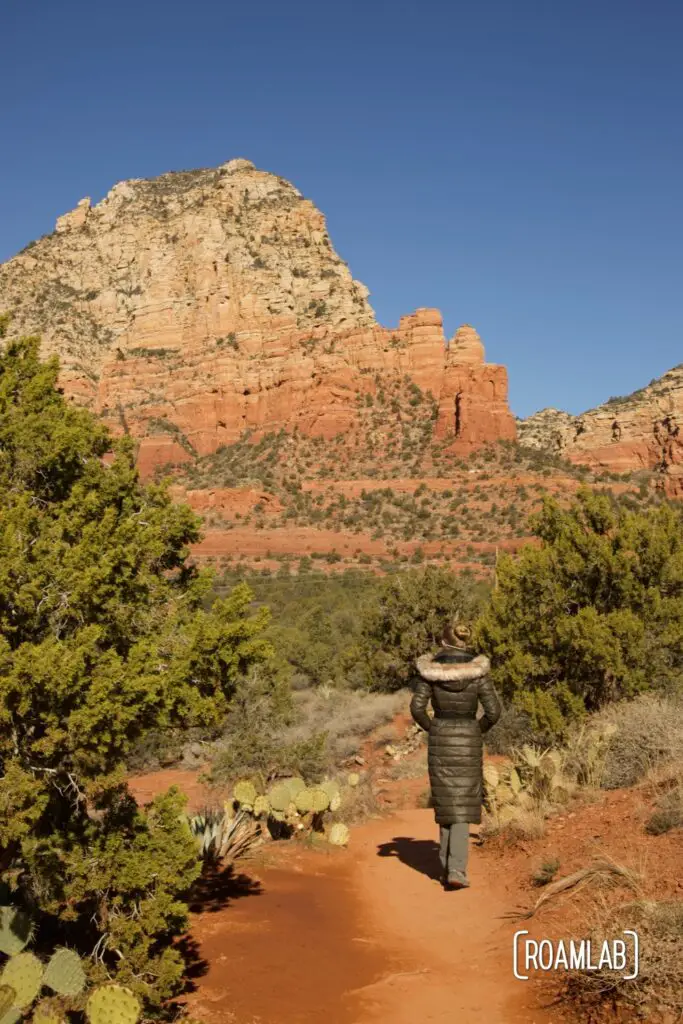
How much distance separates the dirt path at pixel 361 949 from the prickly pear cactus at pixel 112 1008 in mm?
895

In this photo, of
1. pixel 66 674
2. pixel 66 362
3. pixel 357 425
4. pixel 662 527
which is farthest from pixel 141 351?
pixel 66 674

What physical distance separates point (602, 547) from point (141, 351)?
97992 mm

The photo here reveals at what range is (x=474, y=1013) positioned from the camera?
5.04 metres

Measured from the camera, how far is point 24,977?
493 centimetres

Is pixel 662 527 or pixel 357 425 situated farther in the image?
pixel 357 425

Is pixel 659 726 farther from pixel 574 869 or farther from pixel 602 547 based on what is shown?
pixel 602 547

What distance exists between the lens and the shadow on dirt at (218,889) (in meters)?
7.82

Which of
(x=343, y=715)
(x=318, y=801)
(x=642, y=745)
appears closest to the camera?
(x=642, y=745)

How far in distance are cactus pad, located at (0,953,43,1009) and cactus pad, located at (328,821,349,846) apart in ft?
18.0

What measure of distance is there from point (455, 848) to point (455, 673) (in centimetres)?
160

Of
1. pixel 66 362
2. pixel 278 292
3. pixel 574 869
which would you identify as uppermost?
pixel 278 292

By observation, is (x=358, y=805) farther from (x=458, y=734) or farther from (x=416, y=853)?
(x=458, y=734)

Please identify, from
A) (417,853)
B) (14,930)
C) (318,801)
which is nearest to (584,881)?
(417,853)

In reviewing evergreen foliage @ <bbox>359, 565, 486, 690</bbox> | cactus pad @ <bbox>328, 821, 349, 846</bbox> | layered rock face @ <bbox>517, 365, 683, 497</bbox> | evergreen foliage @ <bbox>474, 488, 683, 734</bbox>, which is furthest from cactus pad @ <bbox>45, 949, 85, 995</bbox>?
layered rock face @ <bbox>517, 365, 683, 497</bbox>
